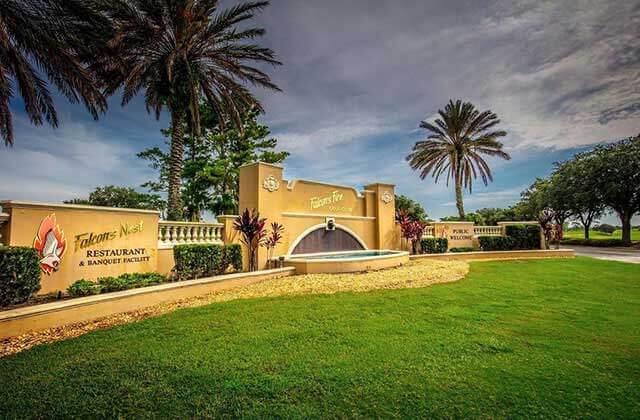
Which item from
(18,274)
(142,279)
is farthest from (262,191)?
(18,274)

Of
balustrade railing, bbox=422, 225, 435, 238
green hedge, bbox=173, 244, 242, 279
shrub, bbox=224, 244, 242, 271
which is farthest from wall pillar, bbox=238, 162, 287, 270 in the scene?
balustrade railing, bbox=422, 225, 435, 238

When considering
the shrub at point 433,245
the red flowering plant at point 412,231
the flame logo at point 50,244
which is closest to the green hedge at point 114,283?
the flame logo at point 50,244

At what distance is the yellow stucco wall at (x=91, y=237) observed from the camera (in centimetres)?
608

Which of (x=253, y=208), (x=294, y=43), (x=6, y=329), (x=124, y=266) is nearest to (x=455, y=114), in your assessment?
(x=294, y=43)

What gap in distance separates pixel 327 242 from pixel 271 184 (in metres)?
4.48

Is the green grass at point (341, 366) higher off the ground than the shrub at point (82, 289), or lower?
lower

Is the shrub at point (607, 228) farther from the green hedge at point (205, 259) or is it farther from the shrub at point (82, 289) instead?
the shrub at point (82, 289)

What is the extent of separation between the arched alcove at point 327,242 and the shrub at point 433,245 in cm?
399

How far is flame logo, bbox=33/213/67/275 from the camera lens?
245 inches

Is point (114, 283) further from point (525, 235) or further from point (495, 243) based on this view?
point (525, 235)

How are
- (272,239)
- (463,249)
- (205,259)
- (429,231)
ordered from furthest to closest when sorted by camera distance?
(429,231), (463,249), (272,239), (205,259)

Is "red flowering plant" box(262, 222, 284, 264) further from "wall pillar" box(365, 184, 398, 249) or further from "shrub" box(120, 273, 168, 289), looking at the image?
"wall pillar" box(365, 184, 398, 249)

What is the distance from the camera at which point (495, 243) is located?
19109 mm

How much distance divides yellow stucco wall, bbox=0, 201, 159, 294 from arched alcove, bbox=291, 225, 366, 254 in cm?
644
